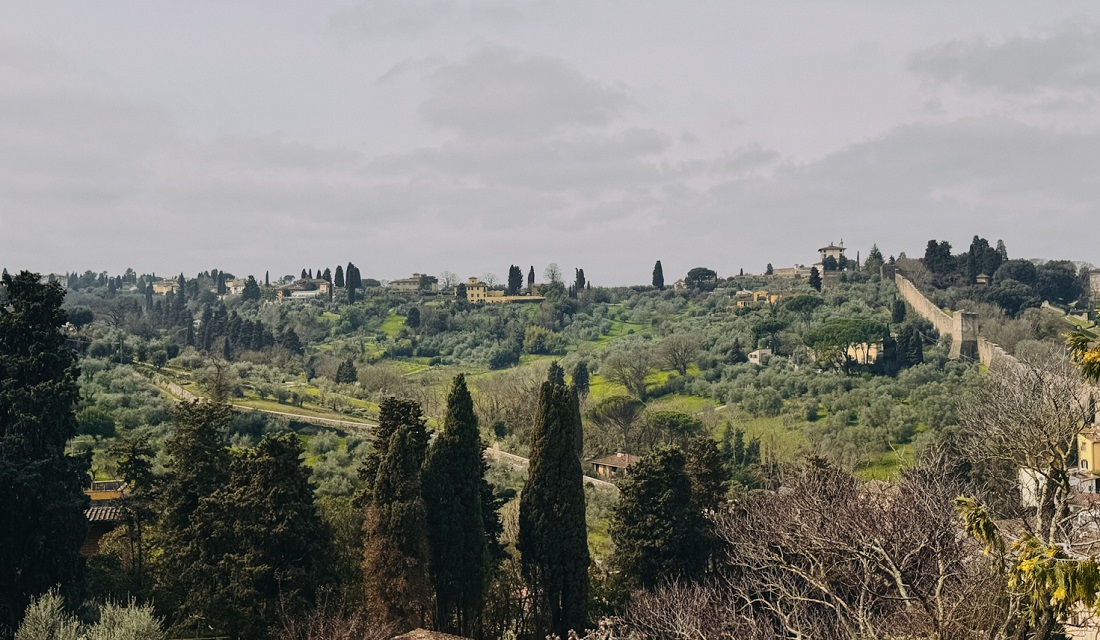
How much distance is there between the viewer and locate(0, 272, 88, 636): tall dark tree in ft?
65.8

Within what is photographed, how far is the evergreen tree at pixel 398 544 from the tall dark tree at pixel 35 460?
719 centimetres

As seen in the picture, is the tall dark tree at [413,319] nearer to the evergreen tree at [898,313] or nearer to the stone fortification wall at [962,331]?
the evergreen tree at [898,313]

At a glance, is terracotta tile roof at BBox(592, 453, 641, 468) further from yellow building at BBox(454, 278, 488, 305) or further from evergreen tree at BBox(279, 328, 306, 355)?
yellow building at BBox(454, 278, 488, 305)

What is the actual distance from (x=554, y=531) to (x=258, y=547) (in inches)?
347

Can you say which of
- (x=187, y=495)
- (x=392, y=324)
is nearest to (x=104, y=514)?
(x=187, y=495)

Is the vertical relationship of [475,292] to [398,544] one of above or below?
above

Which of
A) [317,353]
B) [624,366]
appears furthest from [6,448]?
[317,353]

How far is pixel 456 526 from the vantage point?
23469 mm

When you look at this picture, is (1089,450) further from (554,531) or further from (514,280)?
(514,280)

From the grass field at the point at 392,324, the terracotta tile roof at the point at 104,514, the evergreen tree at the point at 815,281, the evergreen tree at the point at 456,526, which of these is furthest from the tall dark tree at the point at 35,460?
the evergreen tree at the point at 815,281

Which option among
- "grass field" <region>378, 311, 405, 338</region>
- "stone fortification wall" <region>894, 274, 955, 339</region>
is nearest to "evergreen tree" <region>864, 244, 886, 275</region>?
"stone fortification wall" <region>894, 274, 955, 339</region>

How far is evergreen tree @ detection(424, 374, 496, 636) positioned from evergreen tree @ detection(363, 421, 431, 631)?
1.13m

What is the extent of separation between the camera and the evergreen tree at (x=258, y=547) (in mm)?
19719

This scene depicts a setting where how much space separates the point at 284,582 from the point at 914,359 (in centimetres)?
5772
